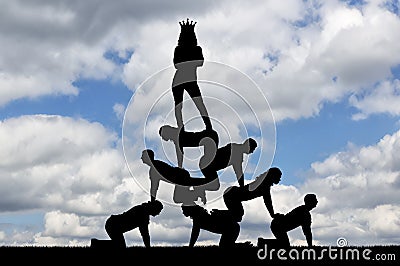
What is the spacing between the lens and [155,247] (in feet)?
64.5

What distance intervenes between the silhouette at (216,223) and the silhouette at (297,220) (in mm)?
1278

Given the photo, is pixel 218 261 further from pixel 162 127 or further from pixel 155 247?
pixel 162 127

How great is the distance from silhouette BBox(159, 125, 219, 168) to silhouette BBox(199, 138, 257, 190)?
8.7 inches

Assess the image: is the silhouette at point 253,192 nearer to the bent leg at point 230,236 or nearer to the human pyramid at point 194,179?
the human pyramid at point 194,179

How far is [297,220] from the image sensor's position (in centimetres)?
2033

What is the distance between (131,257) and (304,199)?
5524 mm

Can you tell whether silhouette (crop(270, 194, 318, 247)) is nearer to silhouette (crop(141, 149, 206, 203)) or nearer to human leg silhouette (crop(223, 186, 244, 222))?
human leg silhouette (crop(223, 186, 244, 222))

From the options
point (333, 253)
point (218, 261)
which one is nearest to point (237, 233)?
point (218, 261)

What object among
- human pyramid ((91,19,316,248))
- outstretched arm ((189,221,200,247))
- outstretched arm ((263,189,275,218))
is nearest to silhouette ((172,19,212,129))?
human pyramid ((91,19,316,248))

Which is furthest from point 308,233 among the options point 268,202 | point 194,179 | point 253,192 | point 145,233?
point 145,233

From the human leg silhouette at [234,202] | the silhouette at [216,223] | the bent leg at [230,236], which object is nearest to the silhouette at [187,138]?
the human leg silhouette at [234,202]

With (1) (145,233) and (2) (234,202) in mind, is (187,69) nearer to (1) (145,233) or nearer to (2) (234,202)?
(2) (234,202)

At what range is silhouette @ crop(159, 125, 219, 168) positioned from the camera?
20688 mm

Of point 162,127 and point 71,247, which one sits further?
point 162,127
